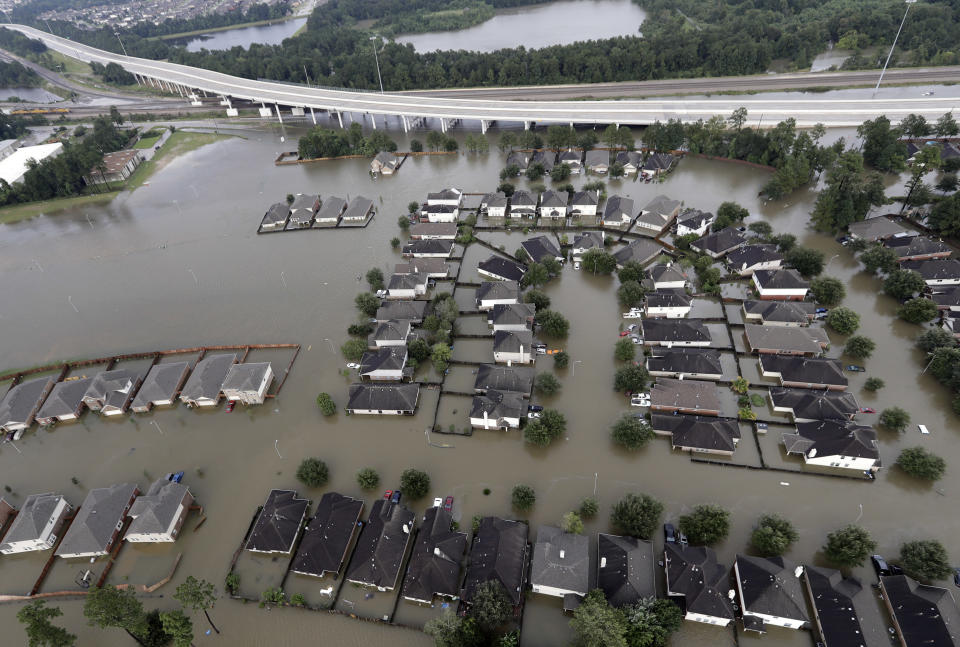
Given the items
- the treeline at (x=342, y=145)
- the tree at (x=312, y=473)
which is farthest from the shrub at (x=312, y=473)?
the treeline at (x=342, y=145)

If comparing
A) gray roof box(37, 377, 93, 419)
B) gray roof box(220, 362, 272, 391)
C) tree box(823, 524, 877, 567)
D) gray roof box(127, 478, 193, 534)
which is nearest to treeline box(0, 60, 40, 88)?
gray roof box(37, 377, 93, 419)

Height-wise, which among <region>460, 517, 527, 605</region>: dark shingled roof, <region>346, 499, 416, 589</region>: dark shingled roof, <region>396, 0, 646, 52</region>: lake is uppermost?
<region>396, 0, 646, 52</region>: lake

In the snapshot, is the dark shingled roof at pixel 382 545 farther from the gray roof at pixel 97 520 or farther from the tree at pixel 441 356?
the gray roof at pixel 97 520

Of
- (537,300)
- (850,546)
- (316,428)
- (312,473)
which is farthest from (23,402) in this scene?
(850,546)

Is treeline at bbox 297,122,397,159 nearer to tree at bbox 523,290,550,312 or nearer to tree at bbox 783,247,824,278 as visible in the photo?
tree at bbox 523,290,550,312

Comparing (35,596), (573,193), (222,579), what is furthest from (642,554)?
(573,193)

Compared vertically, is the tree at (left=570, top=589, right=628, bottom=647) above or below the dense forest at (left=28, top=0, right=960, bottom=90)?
below

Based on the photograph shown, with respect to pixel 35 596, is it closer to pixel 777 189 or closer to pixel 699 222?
pixel 699 222
